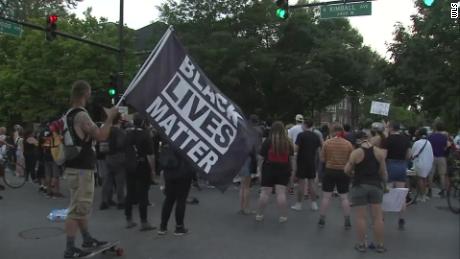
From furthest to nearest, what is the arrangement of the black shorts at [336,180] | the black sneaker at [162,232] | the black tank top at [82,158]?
the black shorts at [336,180]
the black sneaker at [162,232]
the black tank top at [82,158]

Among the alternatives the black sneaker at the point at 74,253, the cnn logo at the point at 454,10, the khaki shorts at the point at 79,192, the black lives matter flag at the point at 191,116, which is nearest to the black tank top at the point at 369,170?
the black lives matter flag at the point at 191,116

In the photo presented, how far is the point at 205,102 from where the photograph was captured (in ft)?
18.3

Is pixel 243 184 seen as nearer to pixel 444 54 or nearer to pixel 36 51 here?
pixel 444 54

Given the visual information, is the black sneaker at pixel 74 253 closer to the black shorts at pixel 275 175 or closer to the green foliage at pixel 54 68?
the black shorts at pixel 275 175

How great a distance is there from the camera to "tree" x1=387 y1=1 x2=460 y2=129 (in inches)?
775

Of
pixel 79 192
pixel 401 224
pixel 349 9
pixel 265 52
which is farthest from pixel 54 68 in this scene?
pixel 79 192

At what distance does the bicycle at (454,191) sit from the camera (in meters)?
9.73

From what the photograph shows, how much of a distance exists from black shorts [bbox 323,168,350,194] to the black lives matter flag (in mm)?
2671

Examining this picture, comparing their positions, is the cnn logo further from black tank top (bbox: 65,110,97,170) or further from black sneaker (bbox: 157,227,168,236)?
black tank top (bbox: 65,110,97,170)

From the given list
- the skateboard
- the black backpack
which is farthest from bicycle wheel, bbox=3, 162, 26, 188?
the skateboard

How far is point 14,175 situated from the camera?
13375mm

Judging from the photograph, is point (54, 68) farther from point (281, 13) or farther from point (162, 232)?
point (162, 232)

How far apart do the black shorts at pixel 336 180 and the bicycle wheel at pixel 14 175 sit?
8.61 m

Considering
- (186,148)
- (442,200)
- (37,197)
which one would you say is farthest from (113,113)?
(442,200)
